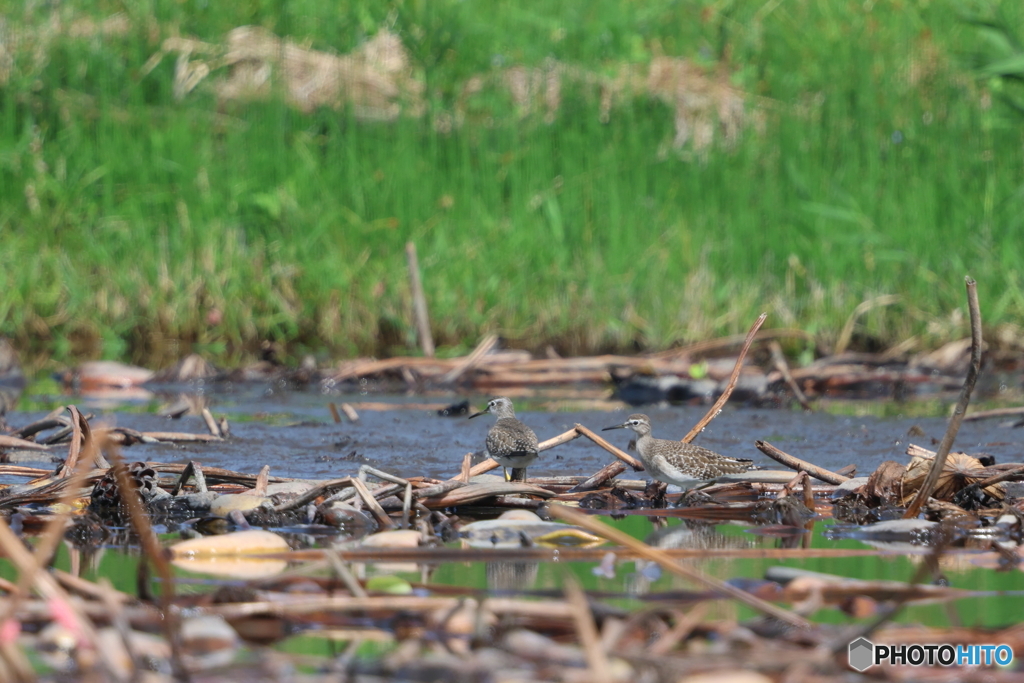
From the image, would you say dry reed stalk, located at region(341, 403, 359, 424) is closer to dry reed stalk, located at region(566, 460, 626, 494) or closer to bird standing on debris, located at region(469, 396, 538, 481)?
bird standing on debris, located at region(469, 396, 538, 481)

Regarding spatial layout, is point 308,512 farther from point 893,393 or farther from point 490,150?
point 490,150

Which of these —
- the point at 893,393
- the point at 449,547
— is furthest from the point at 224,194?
the point at 449,547

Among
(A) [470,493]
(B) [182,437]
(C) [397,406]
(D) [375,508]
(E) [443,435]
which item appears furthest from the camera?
(C) [397,406]

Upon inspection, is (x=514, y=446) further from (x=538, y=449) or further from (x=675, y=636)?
(x=675, y=636)

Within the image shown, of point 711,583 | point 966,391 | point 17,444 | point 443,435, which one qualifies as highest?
point 966,391

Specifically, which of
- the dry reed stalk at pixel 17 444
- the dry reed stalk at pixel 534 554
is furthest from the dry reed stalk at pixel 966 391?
the dry reed stalk at pixel 17 444

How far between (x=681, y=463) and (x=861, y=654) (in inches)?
81.8

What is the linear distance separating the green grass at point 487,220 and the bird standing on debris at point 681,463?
4493 mm

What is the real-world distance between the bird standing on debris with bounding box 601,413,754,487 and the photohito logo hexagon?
2.00 m

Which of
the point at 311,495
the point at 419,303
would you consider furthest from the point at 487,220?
the point at 311,495

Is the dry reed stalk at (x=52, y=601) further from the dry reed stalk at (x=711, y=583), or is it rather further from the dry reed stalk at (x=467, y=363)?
the dry reed stalk at (x=467, y=363)

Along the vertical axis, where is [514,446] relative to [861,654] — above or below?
below

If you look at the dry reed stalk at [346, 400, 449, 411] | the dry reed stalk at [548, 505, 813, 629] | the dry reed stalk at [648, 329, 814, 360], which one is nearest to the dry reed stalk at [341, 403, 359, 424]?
the dry reed stalk at [346, 400, 449, 411]

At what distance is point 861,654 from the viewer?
2.36 m
